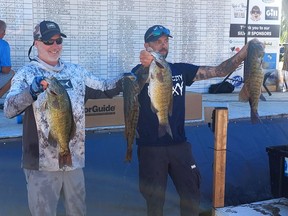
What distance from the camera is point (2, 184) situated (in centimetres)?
432

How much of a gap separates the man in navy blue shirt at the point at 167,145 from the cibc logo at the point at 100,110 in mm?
1244

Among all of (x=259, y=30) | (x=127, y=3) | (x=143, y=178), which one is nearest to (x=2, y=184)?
(x=143, y=178)

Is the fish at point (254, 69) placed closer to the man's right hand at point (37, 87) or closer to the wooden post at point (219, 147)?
the wooden post at point (219, 147)

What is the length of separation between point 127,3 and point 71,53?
127 cm

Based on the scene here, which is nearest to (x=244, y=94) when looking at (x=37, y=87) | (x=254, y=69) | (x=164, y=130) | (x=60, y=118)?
(x=254, y=69)

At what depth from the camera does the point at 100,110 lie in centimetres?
504

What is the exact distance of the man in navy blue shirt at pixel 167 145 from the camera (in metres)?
3.74

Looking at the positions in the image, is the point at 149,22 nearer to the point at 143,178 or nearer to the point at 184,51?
the point at 184,51

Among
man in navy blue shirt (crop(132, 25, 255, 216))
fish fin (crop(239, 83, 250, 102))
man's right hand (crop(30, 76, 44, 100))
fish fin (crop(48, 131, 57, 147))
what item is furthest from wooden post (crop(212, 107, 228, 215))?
man's right hand (crop(30, 76, 44, 100))

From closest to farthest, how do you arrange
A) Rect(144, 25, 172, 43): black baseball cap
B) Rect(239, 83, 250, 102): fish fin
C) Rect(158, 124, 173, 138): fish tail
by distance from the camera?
1. Rect(158, 124, 173, 138): fish tail
2. Rect(239, 83, 250, 102): fish fin
3. Rect(144, 25, 172, 43): black baseball cap

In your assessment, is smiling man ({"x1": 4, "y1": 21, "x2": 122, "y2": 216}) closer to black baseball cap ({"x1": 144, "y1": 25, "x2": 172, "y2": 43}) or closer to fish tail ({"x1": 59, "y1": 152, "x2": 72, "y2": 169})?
fish tail ({"x1": 59, "y1": 152, "x2": 72, "y2": 169})

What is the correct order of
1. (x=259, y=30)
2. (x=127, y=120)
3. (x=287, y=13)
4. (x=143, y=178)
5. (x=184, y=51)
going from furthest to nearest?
(x=287, y=13)
(x=259, y=30)
(x=184, y=51)
(x=143, y=178)
(x=127, y=120)

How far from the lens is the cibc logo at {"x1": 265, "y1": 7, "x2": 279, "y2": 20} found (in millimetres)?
9312

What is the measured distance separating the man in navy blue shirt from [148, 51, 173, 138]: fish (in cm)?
45
